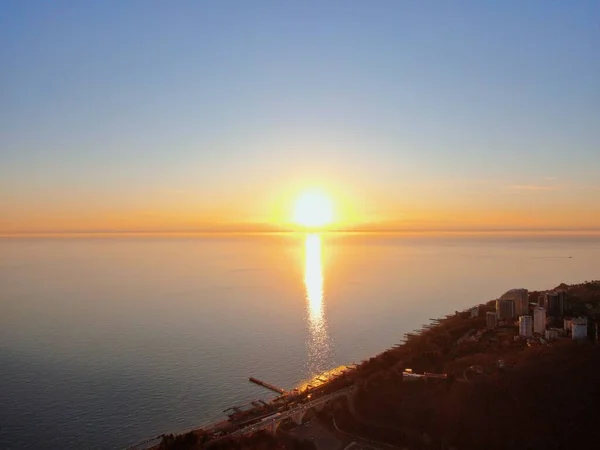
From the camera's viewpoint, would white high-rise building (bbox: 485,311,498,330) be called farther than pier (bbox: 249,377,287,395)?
Yes

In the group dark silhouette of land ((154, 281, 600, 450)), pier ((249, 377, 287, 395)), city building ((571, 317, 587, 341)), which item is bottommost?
pier ((249, 377, 287, 395))

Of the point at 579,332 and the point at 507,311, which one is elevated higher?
the point at 579,332

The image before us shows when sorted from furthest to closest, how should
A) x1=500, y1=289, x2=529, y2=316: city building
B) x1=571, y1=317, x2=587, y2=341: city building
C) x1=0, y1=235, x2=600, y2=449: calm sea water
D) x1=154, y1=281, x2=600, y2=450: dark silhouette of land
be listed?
x1=500, y1=289, x2=529, y2=316: city building < x1=571, y1=317, x2=587, y2=341: city building < x1=0, y1=235, x2=600, y2=449: calm sea water < x1=154, y1=281, x2=600, y2=450: dark silhouette of land

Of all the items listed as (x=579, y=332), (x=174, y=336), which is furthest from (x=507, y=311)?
(x=174, y=336)

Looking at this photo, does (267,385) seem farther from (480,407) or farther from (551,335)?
(551,335)

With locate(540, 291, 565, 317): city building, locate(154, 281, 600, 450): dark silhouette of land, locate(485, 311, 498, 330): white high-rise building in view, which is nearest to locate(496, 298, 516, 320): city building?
locate(485, 311, 498, 330): white high-rise building

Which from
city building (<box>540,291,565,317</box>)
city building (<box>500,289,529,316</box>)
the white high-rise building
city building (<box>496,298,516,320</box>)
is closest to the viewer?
city building (<box>540,291,565,317</box>)

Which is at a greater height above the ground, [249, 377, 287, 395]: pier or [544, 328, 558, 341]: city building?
[544, 328, 558, 341]: city building

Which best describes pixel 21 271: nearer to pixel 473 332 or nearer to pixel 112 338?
pixel 112 338

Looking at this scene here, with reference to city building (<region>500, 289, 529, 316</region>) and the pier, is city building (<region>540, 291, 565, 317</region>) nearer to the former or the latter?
city building (<region>500, 289, 529, 316</region>)

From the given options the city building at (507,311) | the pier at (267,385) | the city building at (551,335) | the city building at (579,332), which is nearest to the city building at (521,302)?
the city building at (507,311)
